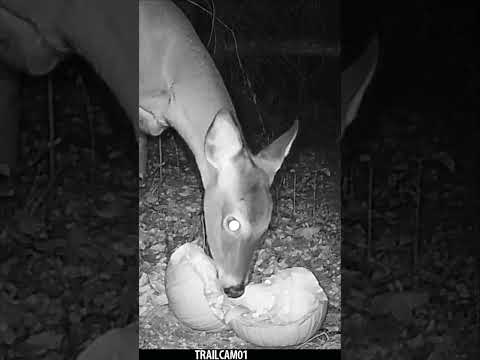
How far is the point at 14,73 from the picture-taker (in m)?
1.62

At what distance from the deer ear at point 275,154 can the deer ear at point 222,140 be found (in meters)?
0.06

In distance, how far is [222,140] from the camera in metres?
1.63

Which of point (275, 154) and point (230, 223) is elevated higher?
point (275, 154)

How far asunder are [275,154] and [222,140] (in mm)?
145

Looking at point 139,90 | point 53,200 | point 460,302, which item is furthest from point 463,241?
point 53,200

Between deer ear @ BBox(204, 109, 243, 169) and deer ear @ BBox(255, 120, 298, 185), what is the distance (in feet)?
0.21

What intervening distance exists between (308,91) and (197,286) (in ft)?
1.94

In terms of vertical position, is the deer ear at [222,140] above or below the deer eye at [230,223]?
above

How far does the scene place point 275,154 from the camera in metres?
1.63

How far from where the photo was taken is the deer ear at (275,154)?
1627 millimetres

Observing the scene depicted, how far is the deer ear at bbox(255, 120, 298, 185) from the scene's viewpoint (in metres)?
1.63

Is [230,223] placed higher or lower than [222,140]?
lower

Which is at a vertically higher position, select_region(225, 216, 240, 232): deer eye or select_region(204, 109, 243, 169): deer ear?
select_region(204, 109, 243, 169): deer ear

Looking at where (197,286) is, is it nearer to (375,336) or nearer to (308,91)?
(375,336)
